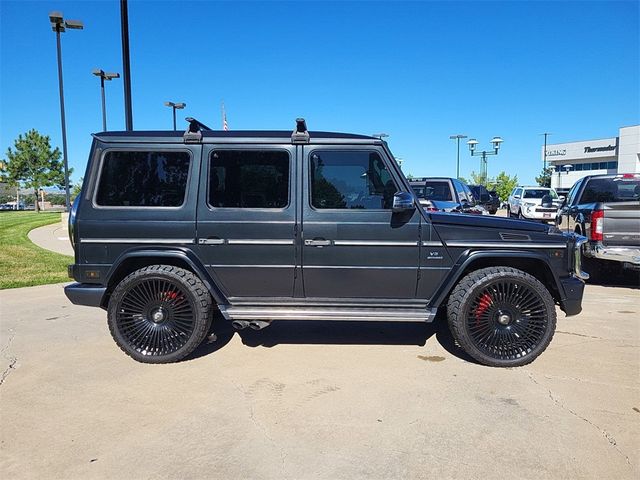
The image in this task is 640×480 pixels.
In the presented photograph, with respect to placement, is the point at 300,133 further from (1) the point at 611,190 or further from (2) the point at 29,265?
(2) the point at 29,265

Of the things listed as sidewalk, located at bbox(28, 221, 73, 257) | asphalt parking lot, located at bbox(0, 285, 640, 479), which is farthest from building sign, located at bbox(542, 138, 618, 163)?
asphalt parking lot, located at bbox(0, 285, 640, 479)

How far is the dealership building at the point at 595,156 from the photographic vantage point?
4747 centimetres

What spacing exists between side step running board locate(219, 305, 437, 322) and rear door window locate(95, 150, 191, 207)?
118 centimetres

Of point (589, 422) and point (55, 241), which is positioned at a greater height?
point (55, 241)

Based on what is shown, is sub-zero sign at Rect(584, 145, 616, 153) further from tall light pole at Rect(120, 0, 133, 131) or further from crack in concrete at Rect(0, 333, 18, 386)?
crack in concrete at Rect(0, 333, 18, 386)

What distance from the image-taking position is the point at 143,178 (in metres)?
3.98

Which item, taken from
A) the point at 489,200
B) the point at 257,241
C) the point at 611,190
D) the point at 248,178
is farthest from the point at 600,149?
the point at 257,241

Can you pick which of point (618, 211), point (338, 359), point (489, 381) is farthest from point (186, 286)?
point (618, 211)

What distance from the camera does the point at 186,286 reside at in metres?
3.88

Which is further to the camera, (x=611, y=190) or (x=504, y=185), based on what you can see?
(x=504, y=185)

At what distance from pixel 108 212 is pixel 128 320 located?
1.02 meters

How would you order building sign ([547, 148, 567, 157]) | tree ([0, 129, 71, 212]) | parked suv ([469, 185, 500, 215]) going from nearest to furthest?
parked suv ([469, 185, 500, 215]), tree ([0, 129, 71, 212]), building sign ([547, 148, 567, 157])

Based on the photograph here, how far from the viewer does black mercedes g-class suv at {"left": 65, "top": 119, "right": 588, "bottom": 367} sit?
3852mm

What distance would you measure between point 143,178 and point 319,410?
2587 mm
